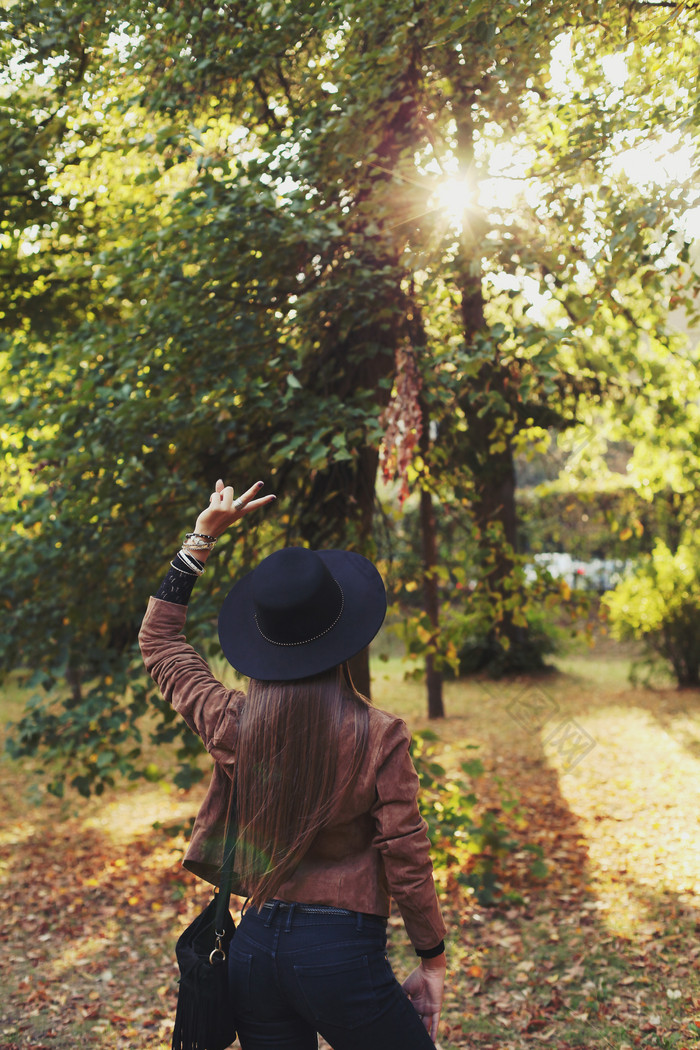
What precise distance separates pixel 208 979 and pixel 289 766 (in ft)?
1.68

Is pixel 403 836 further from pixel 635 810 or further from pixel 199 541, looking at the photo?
pixel 635 810

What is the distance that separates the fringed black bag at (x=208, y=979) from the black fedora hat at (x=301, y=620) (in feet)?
1.47

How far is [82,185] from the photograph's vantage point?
21.0ft

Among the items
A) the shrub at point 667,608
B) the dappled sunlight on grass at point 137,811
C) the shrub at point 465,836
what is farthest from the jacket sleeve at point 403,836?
the shrub at point 667,608

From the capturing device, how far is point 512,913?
5.33 meters

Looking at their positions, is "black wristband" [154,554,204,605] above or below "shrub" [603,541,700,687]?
above

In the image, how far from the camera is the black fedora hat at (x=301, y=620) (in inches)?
73.4

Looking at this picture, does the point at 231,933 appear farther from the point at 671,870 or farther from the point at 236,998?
the point at 671,870

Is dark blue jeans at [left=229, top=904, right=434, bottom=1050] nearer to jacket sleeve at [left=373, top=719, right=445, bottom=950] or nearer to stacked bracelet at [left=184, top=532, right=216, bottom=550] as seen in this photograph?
jacket sleeve at [left=373, top=719, right=445, bottom=950]

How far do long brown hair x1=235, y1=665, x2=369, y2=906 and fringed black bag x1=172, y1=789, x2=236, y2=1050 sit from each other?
4.4 inches

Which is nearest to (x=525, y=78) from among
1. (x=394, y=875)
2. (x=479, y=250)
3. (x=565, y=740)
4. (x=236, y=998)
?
(x=479, y=250)

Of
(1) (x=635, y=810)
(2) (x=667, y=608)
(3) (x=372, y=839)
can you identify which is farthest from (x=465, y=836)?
(2) (x=667, y=608)

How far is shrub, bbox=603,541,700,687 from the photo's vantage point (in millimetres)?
11336

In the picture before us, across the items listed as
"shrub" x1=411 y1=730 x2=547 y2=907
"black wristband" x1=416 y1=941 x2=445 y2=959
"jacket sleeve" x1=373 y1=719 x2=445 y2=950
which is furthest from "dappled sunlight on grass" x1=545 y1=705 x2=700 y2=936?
"jacket sleeve" x1=373 y1=719 x2=445 y2=950
